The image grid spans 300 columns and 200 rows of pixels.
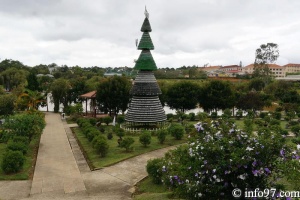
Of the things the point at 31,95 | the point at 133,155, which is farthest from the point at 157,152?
the point at 31,95

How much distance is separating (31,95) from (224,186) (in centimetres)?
3483

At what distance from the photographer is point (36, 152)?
75.3 ft

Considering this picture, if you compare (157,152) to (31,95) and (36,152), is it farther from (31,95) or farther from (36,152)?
(31,95)

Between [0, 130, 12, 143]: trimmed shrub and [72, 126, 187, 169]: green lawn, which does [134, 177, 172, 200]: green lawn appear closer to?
[72, 126, 187, 169]: green lawn

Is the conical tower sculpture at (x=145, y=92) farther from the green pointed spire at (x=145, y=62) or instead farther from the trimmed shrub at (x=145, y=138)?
the trimmed shrub at (x=145, y=138)

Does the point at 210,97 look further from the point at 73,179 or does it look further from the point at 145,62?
the point at 73,179

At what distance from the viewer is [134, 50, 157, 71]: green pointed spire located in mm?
30422

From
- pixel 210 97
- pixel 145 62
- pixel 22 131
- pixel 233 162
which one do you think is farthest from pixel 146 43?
pixel 233 162

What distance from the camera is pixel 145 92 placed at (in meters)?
30.1

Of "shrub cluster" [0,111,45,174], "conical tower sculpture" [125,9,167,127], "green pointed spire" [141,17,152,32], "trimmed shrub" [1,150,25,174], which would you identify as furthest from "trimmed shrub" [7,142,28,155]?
"green pointed spire" [141,17,152,32]

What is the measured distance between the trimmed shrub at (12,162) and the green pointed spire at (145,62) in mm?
15900

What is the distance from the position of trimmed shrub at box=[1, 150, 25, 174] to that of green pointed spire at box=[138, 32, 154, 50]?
17.2 metres

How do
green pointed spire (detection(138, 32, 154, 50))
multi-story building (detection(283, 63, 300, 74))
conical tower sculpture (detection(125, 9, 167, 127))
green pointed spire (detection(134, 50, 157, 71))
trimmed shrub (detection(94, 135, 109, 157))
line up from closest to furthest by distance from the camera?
trimmed shrub (detection(94, 135, 109, 157)) → conical tower sculpture (detection(125, 9, 167, 127)) → green pointed spire (detection(134, 50, 157, 71)) → green pointed spire (detection(138, 32, 154, 50)) → multi-story building (detection(283, 63, 300, 74))

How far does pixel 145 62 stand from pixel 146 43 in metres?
2.03
